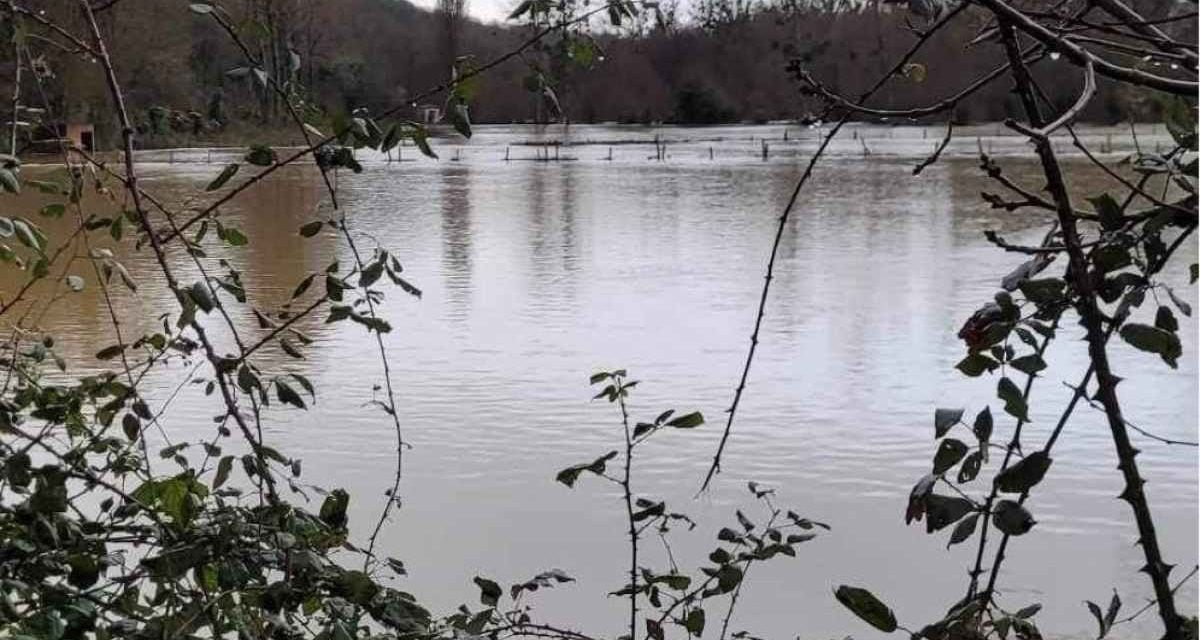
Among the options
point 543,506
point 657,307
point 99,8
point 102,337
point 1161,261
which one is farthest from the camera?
point 657,307

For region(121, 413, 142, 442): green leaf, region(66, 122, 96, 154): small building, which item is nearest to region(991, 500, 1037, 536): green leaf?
region(121, 413, 142, 442): green leaf

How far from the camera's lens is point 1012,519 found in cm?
66

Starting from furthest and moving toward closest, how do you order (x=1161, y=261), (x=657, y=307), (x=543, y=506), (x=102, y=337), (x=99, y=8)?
(x=657, y=307), (x=102, y=337), (x=543, y=506), (x=99, y=8), (x=1161, y=261)

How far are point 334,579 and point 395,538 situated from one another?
94.6 inches

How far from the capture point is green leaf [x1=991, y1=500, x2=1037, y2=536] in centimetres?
66

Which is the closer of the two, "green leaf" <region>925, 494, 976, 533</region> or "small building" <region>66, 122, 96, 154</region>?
"green leaf" <region>925, 494, 976, 533</region>

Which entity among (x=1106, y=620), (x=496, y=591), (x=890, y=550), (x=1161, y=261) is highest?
(x=1161, y=261)

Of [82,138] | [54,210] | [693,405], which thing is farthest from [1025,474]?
[693,405]

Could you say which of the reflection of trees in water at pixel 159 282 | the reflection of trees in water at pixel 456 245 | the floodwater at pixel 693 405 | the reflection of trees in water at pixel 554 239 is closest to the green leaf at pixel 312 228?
the floodwater at pixel 693 405

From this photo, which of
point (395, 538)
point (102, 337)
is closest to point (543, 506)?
point (395, 538)

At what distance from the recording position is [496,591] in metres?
1.34

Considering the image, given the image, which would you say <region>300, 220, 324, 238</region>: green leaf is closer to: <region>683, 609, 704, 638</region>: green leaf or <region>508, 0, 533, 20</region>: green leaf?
<region>508, 0, 533, 20</region>: green leaf

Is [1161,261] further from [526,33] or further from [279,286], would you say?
[279,286]

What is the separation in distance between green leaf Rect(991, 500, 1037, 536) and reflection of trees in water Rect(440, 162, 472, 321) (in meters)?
6.10
